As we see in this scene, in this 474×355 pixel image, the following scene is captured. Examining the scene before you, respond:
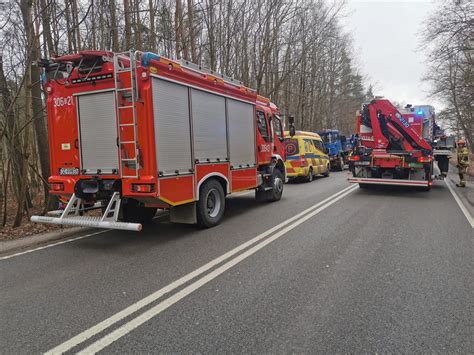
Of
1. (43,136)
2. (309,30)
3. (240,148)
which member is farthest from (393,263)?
(309,30)

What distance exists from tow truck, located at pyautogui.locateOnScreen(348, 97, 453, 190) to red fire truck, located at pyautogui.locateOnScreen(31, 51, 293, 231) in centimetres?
661

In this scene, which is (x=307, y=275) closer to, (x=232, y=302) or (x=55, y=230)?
(x=232, y=302)

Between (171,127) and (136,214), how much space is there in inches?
105

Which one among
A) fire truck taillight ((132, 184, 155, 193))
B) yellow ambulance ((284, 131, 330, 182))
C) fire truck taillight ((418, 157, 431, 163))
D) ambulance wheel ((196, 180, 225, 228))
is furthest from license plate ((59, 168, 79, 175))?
yellow ambulance ((284, 131, 330, 182))

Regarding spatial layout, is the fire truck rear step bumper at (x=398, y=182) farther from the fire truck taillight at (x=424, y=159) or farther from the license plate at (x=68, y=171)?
the license plate at (x=68, y=171)

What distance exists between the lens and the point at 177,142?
5.99 meters

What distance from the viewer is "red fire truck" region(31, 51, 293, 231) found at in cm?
546

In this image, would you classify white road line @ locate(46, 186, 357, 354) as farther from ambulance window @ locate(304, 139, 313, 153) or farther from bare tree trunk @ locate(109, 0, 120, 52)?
ambulance window @ locate(304, 139, 313, 153)

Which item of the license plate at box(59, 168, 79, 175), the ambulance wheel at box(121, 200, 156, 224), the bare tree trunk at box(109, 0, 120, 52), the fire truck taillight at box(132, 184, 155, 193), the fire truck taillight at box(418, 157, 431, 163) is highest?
the bare tree trunk at box(109, 0, 120, 52)

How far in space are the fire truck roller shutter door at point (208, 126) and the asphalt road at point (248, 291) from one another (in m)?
1.66

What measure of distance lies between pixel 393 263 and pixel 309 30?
25190mm

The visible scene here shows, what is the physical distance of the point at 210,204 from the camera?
23.8 ft

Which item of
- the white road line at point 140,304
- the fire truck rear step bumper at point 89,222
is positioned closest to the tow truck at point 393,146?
the white road line at point 140,304

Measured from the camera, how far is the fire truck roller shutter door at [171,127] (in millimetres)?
5559
